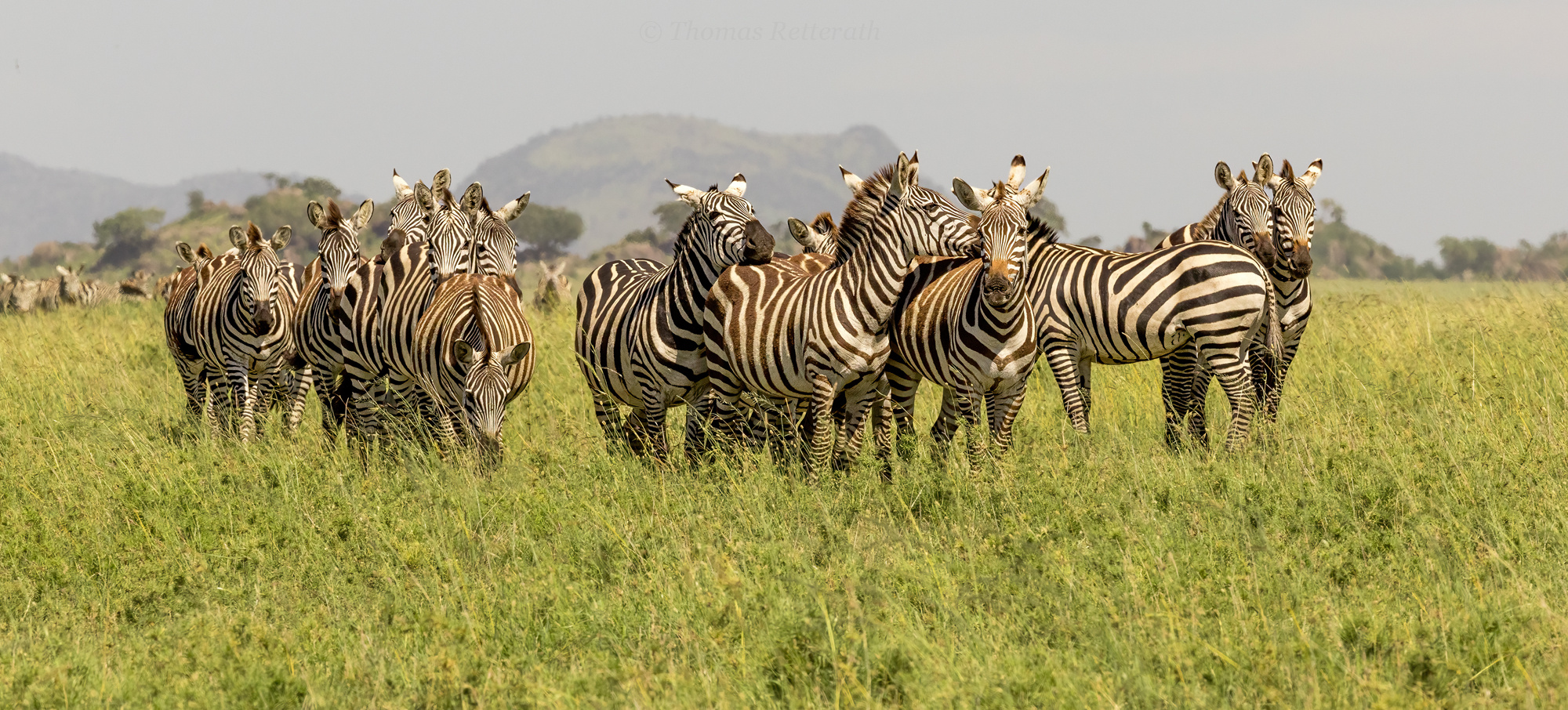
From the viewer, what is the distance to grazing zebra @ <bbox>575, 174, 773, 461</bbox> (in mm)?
7648

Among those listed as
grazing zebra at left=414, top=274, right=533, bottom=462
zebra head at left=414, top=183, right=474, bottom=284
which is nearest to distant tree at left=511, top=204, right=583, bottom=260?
zebra head at left=414, top=183, right=474, bottom=284

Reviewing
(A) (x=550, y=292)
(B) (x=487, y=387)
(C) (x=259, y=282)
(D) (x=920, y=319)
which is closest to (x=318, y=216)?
(C) (x=259, y=282)

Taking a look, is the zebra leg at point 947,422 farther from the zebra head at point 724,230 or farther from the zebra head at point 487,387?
the zebra head at point 487,387

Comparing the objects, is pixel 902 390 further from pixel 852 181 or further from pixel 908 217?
pixel 852 181

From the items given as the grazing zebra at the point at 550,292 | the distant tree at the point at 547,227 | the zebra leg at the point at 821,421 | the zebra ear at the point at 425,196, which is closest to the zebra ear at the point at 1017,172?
the zebra leg at the point at 821,421

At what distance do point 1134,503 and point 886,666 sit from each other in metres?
2.40

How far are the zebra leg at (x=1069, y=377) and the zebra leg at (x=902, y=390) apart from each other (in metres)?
0.98

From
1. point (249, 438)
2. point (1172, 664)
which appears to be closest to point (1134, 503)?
point (1172, 664)

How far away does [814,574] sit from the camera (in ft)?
17.3

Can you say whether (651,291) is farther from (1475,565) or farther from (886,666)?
(1475,565)

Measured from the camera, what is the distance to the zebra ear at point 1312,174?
8627mm

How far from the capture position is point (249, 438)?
30.9ft

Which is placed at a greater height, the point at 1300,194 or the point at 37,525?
the point at 1300,194

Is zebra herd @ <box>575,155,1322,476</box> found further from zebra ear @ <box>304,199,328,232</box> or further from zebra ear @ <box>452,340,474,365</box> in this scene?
zebra ear @ <box>304,199,328,232</box>
